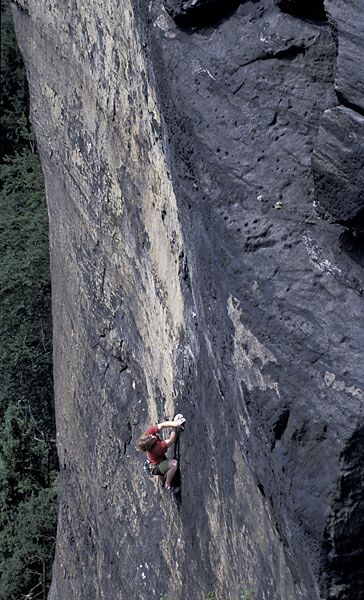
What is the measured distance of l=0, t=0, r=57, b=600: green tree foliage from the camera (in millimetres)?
10930

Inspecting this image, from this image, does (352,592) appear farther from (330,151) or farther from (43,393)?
(43,393)

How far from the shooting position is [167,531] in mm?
5812

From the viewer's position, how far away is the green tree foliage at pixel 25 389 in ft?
35.9

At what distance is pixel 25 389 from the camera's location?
42.2 feet

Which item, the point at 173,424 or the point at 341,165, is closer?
the point at 341,165

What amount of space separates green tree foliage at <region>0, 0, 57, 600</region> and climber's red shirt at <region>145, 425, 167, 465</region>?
5.63 m

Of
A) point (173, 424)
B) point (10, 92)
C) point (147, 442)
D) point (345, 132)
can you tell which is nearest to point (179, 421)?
point (173, 424)

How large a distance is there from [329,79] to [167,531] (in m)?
2.95

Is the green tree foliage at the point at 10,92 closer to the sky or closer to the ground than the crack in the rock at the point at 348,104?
closer to the sky

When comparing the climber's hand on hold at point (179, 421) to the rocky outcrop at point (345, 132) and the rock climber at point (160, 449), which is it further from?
the rocky outcrop at point (345, 132)

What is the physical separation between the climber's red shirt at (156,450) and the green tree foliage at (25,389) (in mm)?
5629

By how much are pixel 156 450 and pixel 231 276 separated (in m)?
1.79

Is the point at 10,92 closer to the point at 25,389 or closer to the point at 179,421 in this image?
the point at 25,389

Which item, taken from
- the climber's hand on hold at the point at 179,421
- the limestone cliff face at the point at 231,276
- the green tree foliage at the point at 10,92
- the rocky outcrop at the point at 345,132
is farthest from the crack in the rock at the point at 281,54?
the green tree foliage at the point at 10,92
